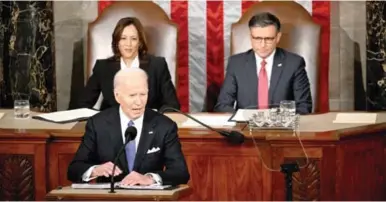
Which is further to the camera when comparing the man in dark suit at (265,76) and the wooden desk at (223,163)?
the man in dark suit at (265,76)

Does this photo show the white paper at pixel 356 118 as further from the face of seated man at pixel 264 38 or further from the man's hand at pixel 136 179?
the man's hand at pixel 136 179

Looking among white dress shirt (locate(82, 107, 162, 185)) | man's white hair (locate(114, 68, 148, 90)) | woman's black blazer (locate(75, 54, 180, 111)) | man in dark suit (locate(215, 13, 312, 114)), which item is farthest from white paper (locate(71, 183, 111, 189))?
woman's black blazer (locate(75, 54, 180, 111))

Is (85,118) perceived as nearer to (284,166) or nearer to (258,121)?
(258,121)

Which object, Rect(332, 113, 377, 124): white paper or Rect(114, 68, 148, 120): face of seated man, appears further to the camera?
Rect(332, 113, 377, 124): white paper

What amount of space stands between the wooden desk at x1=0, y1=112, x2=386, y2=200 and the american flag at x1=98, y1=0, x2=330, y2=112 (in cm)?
223

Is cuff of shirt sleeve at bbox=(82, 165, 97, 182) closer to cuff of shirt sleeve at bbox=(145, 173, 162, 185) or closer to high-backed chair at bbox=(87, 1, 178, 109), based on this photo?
cuff of shirt sleeve at bbox=(145, 173, 162, 185)

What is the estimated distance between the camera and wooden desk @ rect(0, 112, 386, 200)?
17.3 feet

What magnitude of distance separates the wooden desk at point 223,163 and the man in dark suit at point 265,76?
100cm

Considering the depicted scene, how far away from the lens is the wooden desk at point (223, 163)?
17.3 ft

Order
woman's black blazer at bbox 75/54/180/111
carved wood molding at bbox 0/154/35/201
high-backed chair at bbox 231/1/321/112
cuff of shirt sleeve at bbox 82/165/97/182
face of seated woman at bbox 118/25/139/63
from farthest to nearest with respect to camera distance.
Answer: high-backed chair at bbox 231/1/321/112
woman's black blazer at bbox 75/54/180/111
face of seated woman at bbox 118/25/139/63
carved wood molding at bbox 0/154/35/201
cuff of shirt sleeve at bbox 82/165/97/182

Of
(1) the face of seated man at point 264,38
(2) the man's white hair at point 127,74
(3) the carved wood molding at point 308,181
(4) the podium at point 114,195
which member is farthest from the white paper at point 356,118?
(4) the podium at point 114,195

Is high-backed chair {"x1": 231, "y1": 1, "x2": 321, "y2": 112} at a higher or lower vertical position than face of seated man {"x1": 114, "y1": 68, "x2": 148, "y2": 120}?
higher

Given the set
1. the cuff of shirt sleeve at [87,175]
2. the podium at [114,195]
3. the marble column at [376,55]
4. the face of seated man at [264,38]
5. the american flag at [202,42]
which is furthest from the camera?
the american flag at [202,42]

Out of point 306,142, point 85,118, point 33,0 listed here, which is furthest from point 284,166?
point 33,0
